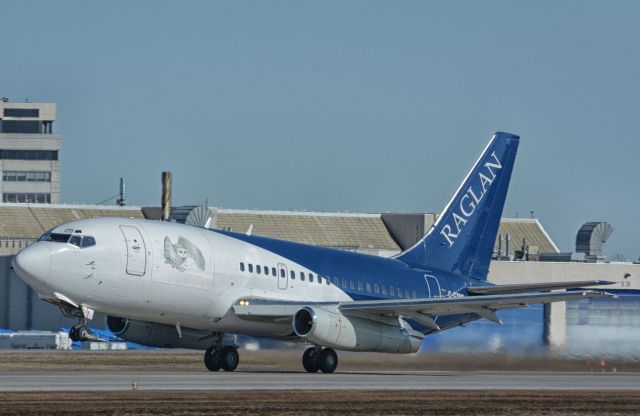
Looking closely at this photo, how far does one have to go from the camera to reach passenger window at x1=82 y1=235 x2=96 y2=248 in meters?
40.5

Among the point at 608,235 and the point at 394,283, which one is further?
the point at 608,235

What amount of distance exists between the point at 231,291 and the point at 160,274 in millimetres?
3002

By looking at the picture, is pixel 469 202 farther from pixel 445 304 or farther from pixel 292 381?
pixel 292 381

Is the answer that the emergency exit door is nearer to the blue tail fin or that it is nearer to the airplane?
the airplane

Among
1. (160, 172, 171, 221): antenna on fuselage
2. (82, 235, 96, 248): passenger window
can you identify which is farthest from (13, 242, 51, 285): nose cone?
(160, 172, 171, 221): antenna on fuselage

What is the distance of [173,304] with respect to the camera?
42.3 metres

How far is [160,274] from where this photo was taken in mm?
41750

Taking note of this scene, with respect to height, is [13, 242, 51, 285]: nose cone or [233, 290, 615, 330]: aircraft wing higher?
[13, 242, 51, 285]: nose cone

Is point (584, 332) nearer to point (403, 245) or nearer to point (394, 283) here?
point (394, 283)

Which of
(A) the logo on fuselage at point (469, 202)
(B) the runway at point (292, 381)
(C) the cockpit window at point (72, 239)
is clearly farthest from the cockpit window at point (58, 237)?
(A) the logo on fuselage at point (469, 202)

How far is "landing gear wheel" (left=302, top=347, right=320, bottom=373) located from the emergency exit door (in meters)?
6.63

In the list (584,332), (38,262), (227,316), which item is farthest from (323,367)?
(584,332)

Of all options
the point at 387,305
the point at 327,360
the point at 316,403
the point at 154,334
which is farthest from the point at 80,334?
the point at 316,403

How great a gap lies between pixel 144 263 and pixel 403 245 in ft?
221
